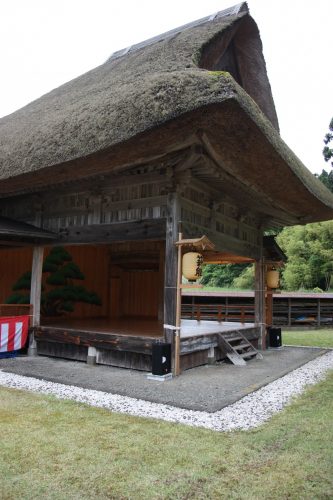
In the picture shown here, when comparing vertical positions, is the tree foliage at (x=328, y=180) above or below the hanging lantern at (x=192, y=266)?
above

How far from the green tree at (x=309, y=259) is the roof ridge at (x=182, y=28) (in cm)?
1719

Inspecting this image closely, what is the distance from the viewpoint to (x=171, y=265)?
6453 millimetres

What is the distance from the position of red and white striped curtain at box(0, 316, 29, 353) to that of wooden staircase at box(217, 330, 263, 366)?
12.7 feet

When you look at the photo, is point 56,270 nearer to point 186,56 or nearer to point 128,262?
point 128,262

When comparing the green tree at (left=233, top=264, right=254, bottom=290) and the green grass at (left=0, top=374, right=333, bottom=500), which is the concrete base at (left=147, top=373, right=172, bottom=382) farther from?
the green tree at (left=233, top=264, right=254, bottom=290)

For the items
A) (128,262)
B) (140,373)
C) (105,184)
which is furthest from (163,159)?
(128,262)

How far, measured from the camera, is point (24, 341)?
8.02 meters

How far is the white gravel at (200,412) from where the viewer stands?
421 centimetres

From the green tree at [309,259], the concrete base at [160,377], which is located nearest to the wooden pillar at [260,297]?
the concrete base at [160,377]

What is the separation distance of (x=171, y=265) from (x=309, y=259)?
21.0 m

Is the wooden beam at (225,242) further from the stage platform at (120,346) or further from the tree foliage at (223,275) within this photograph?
the tree foliage at (223,275)

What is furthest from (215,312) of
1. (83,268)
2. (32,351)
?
(32,351)

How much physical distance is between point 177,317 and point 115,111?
3237 mm

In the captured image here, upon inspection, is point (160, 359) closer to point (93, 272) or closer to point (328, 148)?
point (93, 272)
